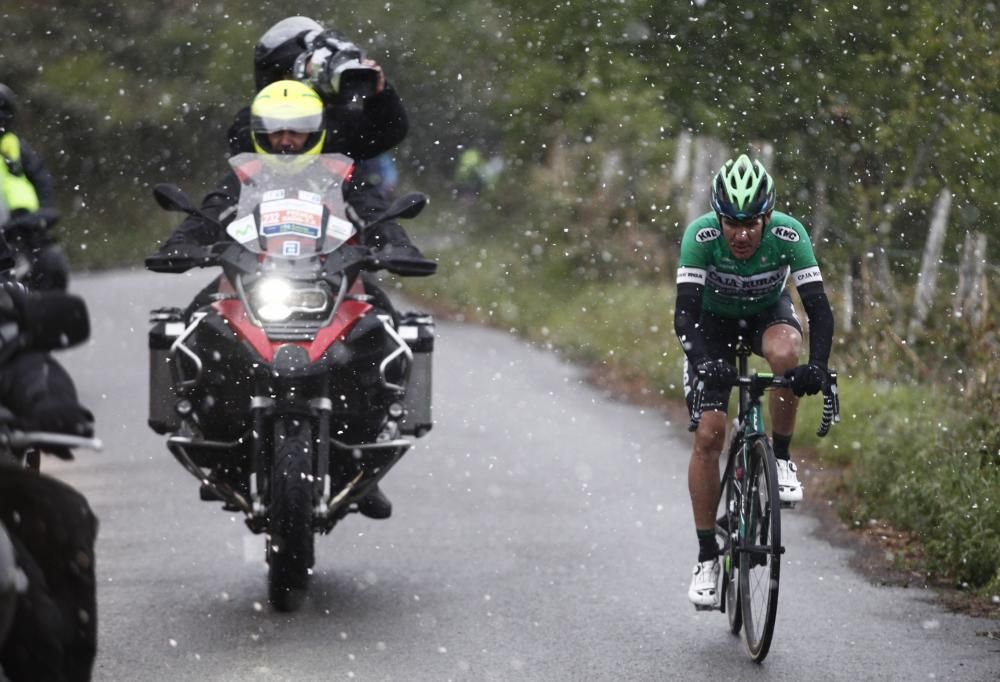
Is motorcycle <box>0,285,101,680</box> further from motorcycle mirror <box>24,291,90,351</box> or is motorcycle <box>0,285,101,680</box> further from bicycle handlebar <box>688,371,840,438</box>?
bicycle handlebar <box>688,371,840,438</box>

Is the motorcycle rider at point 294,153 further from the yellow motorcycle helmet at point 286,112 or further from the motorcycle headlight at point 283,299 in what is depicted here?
the motorcycle headlight at point 283,299

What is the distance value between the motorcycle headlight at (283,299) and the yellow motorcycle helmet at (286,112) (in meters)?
0.86

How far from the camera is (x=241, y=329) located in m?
8.16

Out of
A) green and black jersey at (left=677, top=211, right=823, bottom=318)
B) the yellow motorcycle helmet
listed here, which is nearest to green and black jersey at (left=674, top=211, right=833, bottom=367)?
green and black jersey at (left=677, top=211, right=823, bottom=318)

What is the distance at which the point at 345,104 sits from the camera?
948cm

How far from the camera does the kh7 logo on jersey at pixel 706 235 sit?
25.7 ft

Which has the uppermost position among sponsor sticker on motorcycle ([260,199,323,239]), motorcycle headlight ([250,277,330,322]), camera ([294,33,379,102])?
camera ([294,33,379,102])

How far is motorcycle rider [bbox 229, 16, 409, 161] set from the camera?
372 inches

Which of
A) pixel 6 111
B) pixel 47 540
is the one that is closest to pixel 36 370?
pixel 47 540

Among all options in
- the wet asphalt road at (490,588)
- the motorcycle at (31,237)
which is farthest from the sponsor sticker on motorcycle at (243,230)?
the wet asphalt road at (490,588)

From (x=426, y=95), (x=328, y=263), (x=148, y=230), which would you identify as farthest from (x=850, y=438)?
(x=148, y=230)

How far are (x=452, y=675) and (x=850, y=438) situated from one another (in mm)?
6232

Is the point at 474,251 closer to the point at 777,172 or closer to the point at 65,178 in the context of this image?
the point at 777,172

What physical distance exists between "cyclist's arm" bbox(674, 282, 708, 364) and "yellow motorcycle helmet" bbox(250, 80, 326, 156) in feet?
6.81
